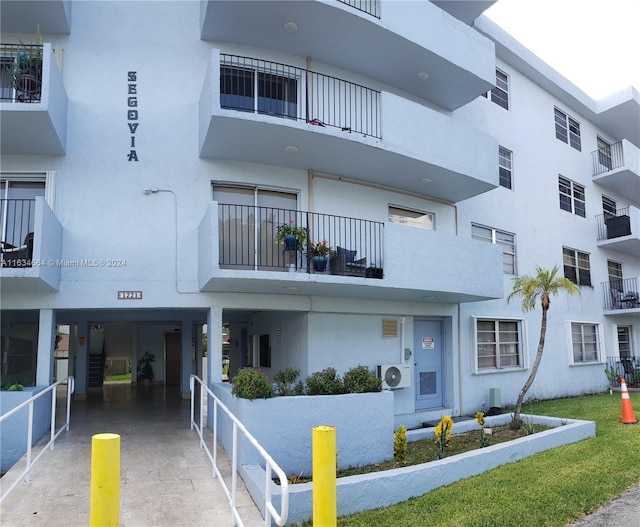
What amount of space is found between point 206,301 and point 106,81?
15.8 feet

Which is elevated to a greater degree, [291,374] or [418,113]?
[418,113]

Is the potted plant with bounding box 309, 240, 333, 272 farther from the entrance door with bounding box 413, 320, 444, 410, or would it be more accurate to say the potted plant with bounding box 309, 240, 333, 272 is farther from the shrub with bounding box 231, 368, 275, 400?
the entrance door with bounding box 413, 320, 444, 410

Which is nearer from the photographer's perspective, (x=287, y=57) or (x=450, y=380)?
(x=287, y=57)

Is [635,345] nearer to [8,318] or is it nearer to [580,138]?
[580,138]

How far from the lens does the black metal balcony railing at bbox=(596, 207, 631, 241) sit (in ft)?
67.6

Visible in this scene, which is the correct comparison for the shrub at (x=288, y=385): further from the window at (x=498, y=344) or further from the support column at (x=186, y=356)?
the window at (x=498, y=344)

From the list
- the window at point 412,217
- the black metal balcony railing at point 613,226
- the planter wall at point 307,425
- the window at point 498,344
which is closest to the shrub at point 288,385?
the planter wall at point 307,425

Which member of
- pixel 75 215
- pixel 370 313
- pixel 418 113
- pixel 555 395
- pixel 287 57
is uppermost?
pixel 287 57

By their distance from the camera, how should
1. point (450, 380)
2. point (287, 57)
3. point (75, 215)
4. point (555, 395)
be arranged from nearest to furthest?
1. point (75, 215)
2. point (287, 57)
3. point (450, 380)
4. point (555, 395)

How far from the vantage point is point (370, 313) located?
41.1 feet

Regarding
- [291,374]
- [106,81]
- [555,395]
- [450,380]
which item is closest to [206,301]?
[291,374]

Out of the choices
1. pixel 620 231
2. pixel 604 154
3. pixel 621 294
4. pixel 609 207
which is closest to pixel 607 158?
pixel 604 154

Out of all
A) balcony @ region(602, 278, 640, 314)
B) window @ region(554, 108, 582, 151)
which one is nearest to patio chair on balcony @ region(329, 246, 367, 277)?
window @ region(554, 108, 582, 151)

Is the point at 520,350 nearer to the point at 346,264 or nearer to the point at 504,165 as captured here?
the point at 504,165
